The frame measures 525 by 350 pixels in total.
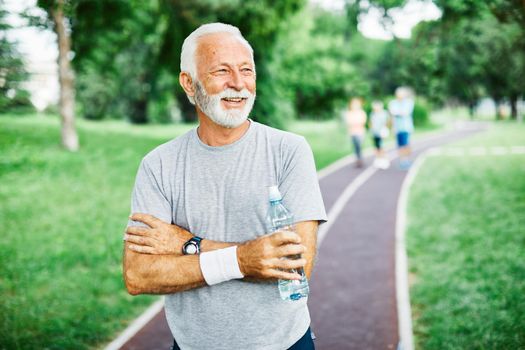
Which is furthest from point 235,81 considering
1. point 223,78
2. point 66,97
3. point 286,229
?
point 66,97

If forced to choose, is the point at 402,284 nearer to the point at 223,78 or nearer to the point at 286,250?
the point at 286,250

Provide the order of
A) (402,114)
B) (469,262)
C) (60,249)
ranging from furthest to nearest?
(402,114) → (60,249) → (469,262)

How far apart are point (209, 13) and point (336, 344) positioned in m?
8.14

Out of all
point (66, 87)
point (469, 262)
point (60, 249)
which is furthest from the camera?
point (66, 87)

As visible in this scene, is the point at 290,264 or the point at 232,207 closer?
the point at 290,264

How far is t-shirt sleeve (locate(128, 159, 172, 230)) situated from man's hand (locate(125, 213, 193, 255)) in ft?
0.09

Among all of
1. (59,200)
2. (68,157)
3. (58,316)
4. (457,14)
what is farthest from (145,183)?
(68,157)

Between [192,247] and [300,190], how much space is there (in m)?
0.55

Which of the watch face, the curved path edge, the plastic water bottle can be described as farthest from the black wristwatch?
the curved path edge

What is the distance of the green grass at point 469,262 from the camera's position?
4754 millimetres

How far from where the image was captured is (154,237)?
2.20 m

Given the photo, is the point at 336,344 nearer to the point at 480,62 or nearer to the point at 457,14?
the point at 457,14

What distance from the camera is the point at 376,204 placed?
432 inches

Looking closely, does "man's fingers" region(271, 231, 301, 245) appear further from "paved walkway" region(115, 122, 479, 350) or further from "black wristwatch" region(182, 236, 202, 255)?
"paved walkway" region(115, 122, 479, 350)
